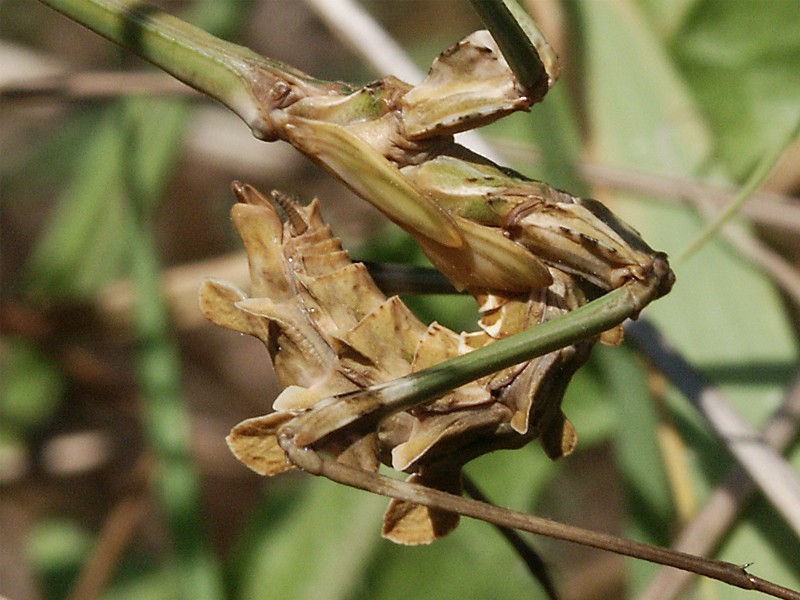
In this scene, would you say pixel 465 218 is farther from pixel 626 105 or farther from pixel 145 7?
pixel 626 105

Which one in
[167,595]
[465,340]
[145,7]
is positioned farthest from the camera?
[167,595]

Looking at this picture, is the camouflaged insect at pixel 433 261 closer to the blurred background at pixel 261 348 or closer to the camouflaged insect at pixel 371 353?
the camouflaged insect at pixel 371 353

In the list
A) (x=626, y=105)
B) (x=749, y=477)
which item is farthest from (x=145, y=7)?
(x=626, y=105)

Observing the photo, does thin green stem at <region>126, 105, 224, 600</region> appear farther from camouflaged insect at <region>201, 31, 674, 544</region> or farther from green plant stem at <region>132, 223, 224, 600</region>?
camouflaged insect at <region>201, 31, 674, 544</region>

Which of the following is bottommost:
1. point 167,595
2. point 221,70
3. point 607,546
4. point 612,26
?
point 607,546

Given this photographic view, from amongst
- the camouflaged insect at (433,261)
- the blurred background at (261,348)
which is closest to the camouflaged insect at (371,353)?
the camouflaged insect at (433,261)

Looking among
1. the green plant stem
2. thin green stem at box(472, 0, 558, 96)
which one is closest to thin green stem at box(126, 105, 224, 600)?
the green plant stem

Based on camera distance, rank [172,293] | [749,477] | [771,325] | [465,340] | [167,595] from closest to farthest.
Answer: [465,340], [749,477], [771,325], [167,595], [172,293]

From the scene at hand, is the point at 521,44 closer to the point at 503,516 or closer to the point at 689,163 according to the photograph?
the point at 503,516
